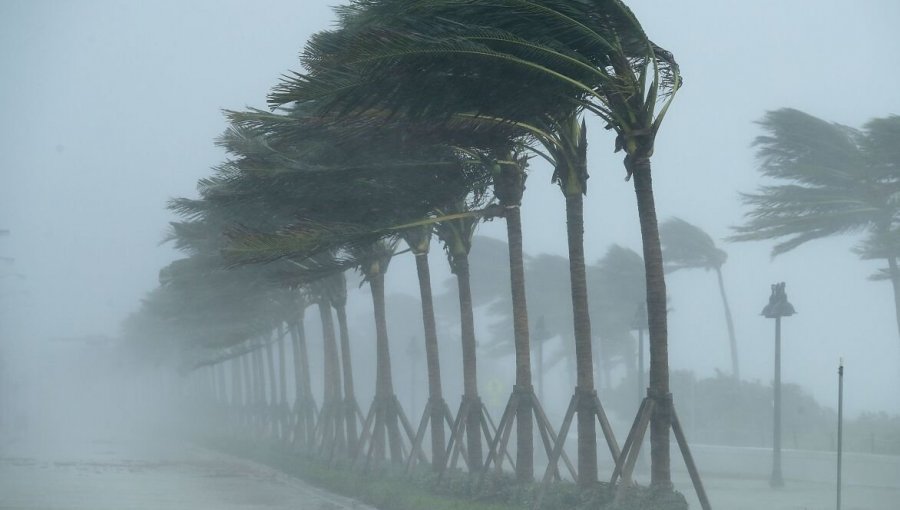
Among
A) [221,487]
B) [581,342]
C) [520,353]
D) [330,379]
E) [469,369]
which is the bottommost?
[221,487]

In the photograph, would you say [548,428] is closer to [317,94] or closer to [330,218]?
[330,218]

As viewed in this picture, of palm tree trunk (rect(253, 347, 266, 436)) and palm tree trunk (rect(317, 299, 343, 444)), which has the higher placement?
palm tree trunk (rect(317, 299, 343, 444))

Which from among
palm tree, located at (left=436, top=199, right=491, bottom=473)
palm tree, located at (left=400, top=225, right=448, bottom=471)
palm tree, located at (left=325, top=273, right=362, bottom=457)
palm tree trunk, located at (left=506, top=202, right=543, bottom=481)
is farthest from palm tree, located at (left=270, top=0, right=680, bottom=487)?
palm tree, located at (left=325, top=273, right=362, bottom=457)

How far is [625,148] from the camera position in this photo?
14719 mm

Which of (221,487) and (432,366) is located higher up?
(432,366)

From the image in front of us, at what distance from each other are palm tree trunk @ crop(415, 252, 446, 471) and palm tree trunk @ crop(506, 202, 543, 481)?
426 cm

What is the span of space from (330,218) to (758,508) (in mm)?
9532

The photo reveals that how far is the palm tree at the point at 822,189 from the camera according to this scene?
32.6m

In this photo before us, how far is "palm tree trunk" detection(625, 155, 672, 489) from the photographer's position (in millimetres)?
14266

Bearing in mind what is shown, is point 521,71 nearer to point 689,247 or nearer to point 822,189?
point 822,189

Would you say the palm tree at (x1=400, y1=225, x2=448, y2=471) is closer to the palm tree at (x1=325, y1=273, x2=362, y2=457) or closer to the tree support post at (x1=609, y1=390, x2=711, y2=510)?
the palm tree at (x1=325, y1=273, x2=362, y2=457)

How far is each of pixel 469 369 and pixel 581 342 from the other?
5.21m

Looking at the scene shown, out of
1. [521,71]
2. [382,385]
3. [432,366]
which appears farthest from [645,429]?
[382,385]

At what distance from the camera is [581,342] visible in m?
17.0
